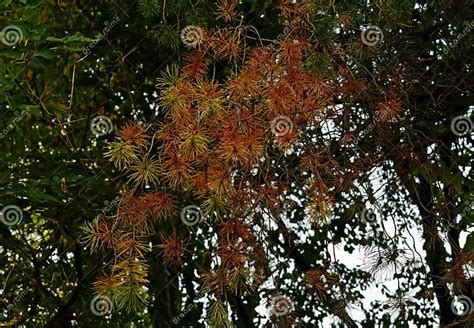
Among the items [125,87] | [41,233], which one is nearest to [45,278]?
[41,233]

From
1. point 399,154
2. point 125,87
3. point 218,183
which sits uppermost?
point 125,87

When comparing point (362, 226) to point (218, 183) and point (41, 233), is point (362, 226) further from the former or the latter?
point (218, 183)

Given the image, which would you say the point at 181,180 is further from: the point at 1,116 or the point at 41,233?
the point at 41,233

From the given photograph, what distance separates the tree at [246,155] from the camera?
200 centimetres

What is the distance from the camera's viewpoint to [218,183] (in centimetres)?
193

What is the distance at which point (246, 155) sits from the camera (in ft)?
6.24

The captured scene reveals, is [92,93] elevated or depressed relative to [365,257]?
elevated

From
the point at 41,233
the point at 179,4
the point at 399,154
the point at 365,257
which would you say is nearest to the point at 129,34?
the point at 41,233

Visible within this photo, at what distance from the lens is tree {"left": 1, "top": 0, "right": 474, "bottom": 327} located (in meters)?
2.00

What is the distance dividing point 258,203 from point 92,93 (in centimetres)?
192

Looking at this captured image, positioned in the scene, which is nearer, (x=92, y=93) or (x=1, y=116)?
(x=1, y=116)

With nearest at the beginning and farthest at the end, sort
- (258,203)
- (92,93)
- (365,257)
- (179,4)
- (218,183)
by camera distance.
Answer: (218,183) → (258,203) → (365,257) → (179,4) → (92,93)

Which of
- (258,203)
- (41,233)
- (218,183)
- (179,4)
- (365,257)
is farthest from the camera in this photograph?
(41,233)

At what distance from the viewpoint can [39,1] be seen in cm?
254
